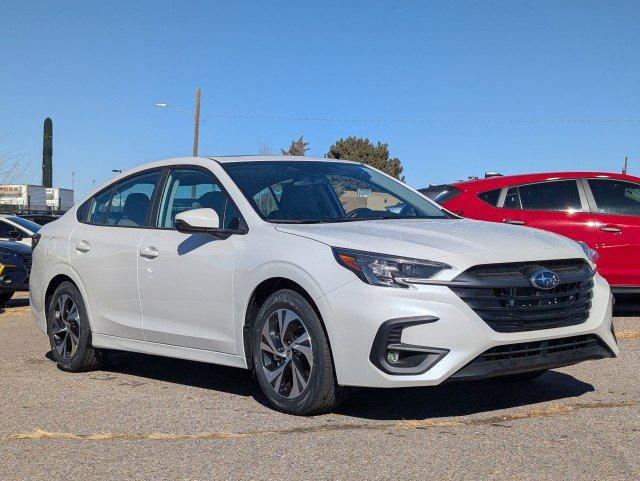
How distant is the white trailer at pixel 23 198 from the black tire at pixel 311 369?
30.2m

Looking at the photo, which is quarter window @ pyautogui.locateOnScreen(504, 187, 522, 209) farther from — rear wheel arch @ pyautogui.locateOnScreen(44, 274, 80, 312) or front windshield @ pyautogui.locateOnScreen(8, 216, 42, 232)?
front windshield @ pyautogui.locateOnScreen(8, 216, 42, 232)

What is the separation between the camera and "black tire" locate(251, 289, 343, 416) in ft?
17.4

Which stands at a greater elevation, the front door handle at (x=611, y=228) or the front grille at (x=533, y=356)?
the front door handle at (x=611, y=228)

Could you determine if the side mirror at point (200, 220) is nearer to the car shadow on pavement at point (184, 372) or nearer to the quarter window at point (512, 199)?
the car shadow on pavement at point (184, 372)

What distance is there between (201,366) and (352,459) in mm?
3277

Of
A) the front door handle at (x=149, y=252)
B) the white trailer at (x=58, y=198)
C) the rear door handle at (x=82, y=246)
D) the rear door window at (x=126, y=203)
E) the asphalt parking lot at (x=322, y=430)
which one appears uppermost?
the rear door window at (x=126, y=203)

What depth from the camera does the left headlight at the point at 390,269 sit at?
201 inches

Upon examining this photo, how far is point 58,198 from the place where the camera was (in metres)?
65.1

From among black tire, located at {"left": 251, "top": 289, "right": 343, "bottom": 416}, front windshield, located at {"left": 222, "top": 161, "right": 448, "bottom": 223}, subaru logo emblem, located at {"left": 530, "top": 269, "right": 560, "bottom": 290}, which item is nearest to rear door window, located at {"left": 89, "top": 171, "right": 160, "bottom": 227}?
front windshield, located at {"left": 222, "top": 161, "right": 448, "bottom": 223}

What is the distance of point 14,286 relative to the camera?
1337cm

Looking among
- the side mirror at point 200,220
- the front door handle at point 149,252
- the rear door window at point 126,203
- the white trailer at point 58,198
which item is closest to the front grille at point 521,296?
the side mirror at point 200,220

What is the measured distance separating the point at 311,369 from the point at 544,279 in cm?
140

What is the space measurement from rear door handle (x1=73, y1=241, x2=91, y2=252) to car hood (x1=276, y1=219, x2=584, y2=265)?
2156 millimetres

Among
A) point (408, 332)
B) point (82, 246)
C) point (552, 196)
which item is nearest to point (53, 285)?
point (82, 246)
